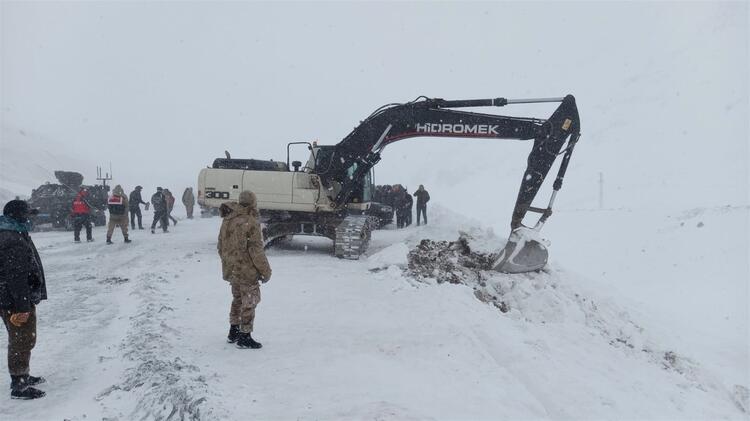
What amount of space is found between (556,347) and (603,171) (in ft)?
92.5

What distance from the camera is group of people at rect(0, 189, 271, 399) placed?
4.60 m

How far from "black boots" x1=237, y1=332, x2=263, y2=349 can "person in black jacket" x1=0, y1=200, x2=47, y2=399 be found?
1.80 metres

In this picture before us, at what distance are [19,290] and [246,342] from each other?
2.12m

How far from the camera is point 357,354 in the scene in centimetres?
555

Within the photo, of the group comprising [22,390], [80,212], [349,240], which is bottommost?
[22,390]

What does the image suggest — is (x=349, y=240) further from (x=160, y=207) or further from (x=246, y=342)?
(x=160, y=207)

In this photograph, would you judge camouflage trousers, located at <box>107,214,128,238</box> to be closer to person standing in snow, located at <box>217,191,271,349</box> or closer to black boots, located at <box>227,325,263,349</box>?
person standing in snow, located at <box>217,191,271,349</box>

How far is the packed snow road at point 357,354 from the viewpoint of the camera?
452 cm

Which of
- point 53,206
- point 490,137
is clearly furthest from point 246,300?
point 53,206

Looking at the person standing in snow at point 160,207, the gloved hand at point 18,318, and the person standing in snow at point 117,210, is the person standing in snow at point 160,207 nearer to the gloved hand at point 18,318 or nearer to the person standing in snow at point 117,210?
the person standing in snow at point 117,210

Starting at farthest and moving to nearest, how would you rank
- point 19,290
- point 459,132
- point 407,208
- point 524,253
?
point 407,208, point 459,132, point 524,253, point 19,290

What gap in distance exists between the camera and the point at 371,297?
25.6 feet

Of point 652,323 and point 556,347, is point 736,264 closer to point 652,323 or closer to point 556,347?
point 652,323

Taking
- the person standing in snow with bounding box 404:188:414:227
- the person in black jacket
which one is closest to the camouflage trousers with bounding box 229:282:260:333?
the person in black jacket
